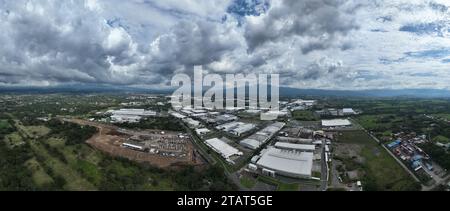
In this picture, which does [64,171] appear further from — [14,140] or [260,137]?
[260,137]

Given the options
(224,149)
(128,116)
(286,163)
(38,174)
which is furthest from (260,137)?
(128,116)

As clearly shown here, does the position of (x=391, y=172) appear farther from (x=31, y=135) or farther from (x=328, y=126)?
(x=31, y=135)

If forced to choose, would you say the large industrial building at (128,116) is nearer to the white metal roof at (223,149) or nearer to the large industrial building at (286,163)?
the white metal roof at (223,149)

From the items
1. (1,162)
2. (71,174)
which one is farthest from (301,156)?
(1,162)

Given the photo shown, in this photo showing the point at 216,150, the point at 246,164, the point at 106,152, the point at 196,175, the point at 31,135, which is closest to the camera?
the point at 196,175

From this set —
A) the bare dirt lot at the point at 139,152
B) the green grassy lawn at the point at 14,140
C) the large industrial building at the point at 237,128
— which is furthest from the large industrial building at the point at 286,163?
the green grassy lawn at the point at 14,140

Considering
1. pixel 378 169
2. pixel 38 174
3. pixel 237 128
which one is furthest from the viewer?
pixel 237 128
